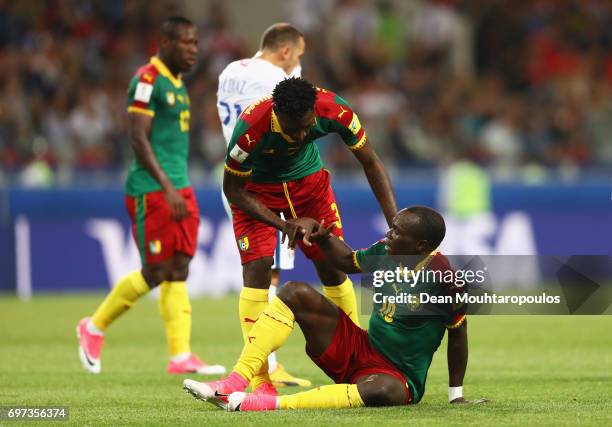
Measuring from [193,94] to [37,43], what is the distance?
8.43ft

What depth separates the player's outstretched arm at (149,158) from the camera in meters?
8.95

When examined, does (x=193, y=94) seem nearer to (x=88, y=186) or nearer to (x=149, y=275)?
A: (x=88, y=186)

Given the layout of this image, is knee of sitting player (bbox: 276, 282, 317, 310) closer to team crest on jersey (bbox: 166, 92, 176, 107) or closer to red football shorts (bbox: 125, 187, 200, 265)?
red football shorts (bbox: 125, 187, 200, 265)

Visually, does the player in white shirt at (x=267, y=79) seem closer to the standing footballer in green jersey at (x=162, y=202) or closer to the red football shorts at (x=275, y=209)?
the red football shorts at (x=275, y=209)

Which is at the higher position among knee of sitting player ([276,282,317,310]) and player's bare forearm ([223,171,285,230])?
player's bare forearm ([223,171,285,230])

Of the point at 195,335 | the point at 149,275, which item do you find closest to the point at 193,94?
the point at 195,335

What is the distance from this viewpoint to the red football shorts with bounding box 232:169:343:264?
7645mm

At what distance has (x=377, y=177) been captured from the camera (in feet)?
24.0

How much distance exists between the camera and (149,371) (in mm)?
9289

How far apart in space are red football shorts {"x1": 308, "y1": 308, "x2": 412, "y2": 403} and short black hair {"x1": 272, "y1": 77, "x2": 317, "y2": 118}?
111 cm

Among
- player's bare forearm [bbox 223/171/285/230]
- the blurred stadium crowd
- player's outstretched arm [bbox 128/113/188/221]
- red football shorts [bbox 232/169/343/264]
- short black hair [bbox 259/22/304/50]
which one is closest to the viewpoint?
player's bare forearm [bbox 223/171/285/230]

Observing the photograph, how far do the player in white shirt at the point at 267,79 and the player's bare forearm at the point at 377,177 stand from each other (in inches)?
39.1

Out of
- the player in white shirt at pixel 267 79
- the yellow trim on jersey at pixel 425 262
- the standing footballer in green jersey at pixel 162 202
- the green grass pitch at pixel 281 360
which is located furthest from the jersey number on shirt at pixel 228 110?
the yellow trim on jersey at pixel 425 262

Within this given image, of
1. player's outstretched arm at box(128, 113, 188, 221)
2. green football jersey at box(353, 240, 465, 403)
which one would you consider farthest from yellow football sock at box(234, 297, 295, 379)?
player's outstretched arm at box(128, 113, 188, 221)
